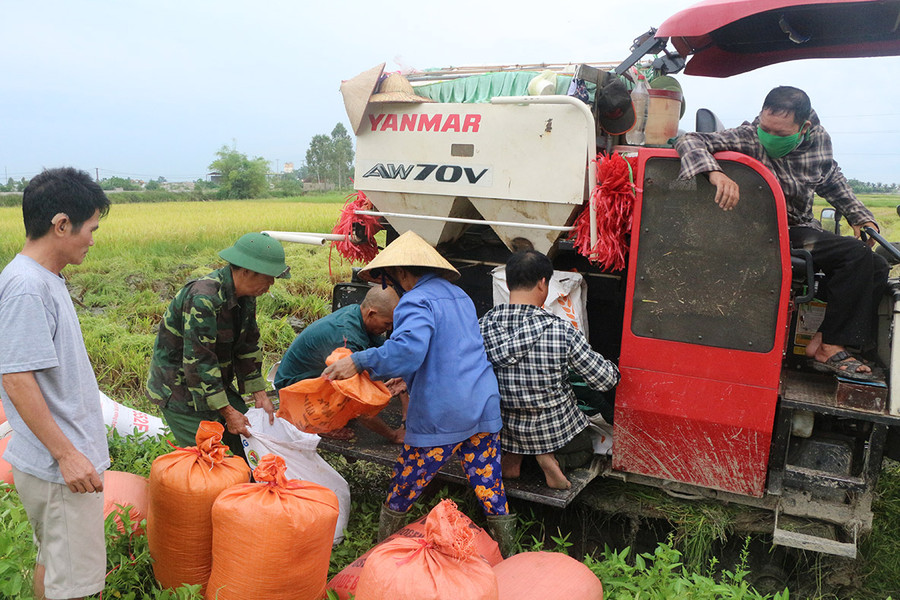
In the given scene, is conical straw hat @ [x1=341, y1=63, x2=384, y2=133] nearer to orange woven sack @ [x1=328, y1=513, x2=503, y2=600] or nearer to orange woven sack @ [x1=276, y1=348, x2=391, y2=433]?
orange woven sack @ [x1=276, y1=348, x2=391, y2=433]

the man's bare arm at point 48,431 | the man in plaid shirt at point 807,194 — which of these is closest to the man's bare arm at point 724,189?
the man in plaid shirt at point 807,194

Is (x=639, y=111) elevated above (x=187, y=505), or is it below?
above

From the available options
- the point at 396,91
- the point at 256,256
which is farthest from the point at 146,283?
the point at 256,256

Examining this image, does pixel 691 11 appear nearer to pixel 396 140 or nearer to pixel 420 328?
pixel 396 140

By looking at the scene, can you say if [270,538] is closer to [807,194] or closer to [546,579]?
[546,579]

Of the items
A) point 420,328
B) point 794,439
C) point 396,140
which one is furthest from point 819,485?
point 396,140

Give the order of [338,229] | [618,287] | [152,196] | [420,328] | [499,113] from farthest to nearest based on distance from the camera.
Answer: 1. [152,196]
2. [338,229]
3. [618,287]
4. [499,113]
5. [420,328]

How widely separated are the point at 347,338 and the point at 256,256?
2.27ft

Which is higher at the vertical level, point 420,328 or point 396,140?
point 396,140

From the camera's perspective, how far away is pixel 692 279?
10.5 feet

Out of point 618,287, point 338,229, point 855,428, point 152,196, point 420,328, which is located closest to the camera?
point 420,328

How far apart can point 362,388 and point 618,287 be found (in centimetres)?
160

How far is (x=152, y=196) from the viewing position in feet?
108

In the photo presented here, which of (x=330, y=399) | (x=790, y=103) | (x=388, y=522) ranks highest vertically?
(x=790, y=103)
